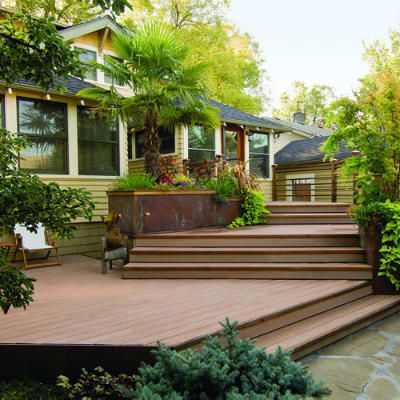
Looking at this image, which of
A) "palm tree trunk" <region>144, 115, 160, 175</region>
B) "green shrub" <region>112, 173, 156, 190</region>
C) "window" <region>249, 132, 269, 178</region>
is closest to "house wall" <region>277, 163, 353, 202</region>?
"window" <region>249, 132, 269, 178</region>

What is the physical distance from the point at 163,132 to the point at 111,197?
4.34 metres

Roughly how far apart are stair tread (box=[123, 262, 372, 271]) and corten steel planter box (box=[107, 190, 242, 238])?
0.71 metres

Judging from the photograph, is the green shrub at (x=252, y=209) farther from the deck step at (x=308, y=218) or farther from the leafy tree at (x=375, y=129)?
the leafy tree at (x=375, y=129)

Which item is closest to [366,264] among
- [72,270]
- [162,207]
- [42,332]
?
[162,207]

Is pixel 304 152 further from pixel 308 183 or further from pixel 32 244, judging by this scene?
pixel 32 244

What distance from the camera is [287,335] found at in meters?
2.93

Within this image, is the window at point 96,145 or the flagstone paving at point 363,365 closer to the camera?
the flagstone paving at point 363,365

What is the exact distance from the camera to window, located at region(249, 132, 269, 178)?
1080cm

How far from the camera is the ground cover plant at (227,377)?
1553mm

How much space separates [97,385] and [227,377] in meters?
0.87

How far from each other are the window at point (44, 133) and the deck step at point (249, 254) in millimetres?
3034

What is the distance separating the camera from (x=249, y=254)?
14.8ft

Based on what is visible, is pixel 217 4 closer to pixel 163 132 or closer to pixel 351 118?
pixel 163 132

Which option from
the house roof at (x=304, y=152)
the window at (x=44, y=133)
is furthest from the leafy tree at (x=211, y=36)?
the window at (x=44, y=133)
